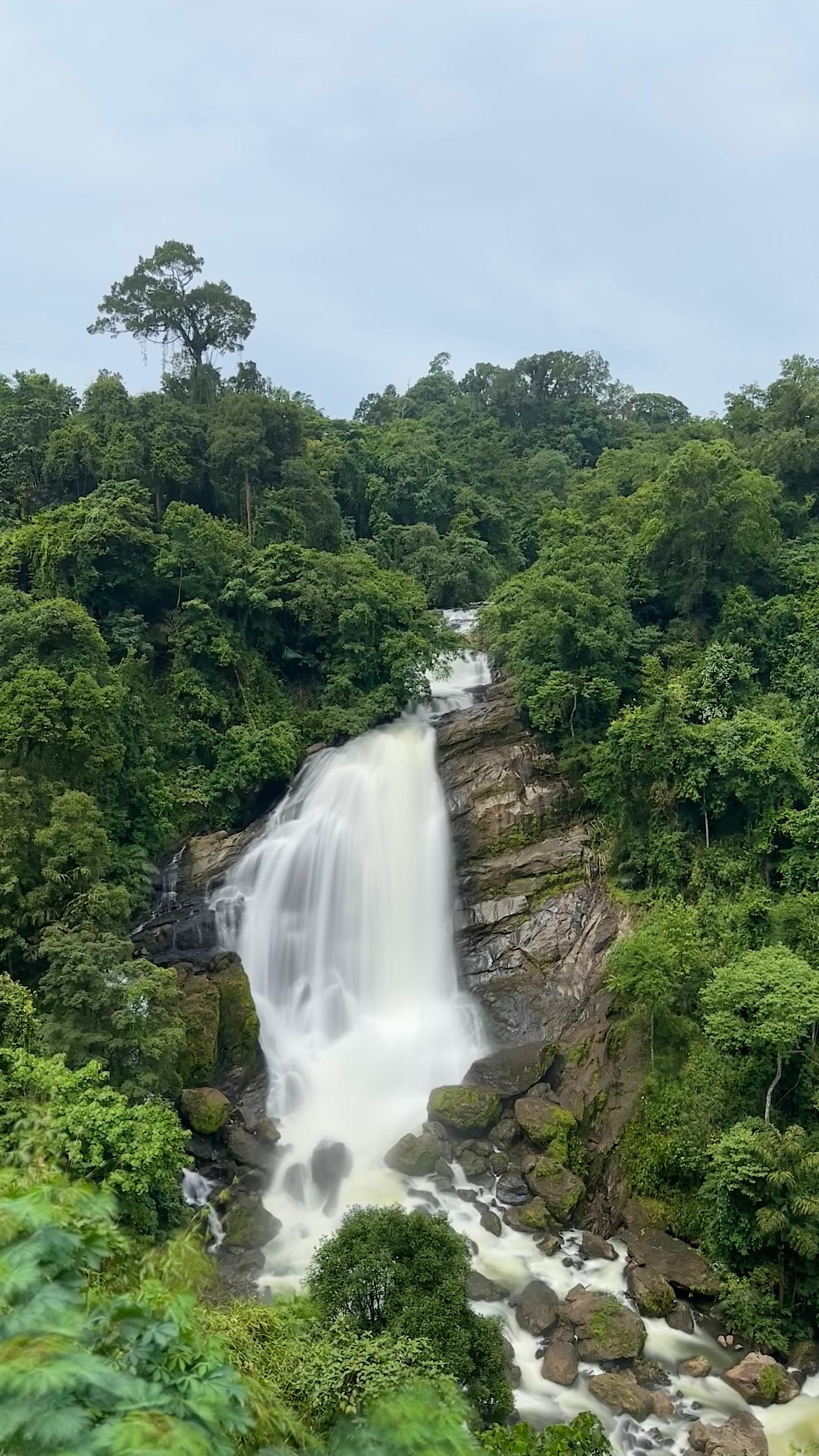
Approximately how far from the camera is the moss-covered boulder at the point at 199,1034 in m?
13.7

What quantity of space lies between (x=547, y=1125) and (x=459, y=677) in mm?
14150

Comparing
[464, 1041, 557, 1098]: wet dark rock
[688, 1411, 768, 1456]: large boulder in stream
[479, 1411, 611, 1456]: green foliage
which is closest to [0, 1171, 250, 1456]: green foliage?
[479, 1411, 611, 1456]: green foliage

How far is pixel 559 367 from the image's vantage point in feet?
151

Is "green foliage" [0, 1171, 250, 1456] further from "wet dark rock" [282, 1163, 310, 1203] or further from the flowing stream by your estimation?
"wet dark rock" [282, 1163, 310, 1203]

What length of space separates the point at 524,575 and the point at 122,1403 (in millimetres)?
21600

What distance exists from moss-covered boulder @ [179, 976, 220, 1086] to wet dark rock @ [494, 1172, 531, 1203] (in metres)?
4.93

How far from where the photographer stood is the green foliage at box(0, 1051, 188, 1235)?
948cm

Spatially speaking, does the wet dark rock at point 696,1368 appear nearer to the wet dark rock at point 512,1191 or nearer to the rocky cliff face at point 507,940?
the rocky cliff face at point 507,940

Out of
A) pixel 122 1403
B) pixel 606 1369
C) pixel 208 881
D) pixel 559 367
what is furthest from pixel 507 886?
pixel 559 367

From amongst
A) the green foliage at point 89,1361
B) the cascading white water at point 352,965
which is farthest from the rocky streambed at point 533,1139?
the green foliage at point 89,1361

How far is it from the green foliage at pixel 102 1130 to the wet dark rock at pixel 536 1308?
447 centimetres

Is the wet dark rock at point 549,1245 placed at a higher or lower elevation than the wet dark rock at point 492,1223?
lower

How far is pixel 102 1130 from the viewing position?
9.80m

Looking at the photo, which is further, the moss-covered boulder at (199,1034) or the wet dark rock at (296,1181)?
the moss-covered boulder at (199,1034)
